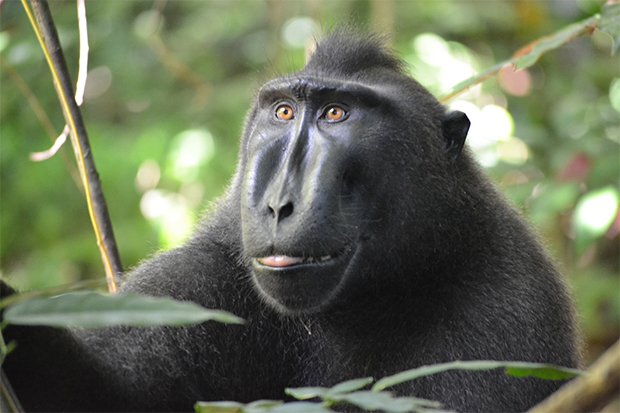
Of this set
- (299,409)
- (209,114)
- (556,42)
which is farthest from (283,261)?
(209,114)

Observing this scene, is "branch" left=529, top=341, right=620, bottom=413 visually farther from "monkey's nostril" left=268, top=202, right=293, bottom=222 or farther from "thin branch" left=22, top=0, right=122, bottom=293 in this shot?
"thin branch" left=22, top=0, right=122, bottom=293

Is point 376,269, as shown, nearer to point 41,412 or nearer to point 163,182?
point 41,412

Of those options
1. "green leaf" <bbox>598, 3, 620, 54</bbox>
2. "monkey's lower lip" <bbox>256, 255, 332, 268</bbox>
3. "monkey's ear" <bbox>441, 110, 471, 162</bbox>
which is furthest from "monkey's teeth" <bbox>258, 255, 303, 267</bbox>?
"green leaf" <bbox>598, 3, 620, 54</bbox>

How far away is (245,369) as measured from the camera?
3332mm

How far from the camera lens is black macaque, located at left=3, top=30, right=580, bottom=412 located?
289cm

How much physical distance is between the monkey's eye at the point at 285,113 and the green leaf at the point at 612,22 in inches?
53.8

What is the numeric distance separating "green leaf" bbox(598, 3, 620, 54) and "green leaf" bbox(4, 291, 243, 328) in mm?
2357

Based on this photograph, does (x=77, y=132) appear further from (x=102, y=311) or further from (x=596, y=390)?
(x=596, y=390)

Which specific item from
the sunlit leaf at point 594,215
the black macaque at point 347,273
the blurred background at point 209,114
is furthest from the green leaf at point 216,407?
the blurred background at point 209,114

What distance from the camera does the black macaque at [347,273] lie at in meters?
2.89

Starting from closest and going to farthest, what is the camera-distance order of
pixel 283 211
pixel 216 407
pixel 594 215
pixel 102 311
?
pixel 102 311
pixel 216 407
pixel 283 211
pixel 594 215

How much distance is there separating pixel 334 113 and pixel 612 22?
124cm

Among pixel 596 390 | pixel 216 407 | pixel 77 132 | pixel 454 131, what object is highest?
pixel 454 131

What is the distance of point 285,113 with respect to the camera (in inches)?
131
